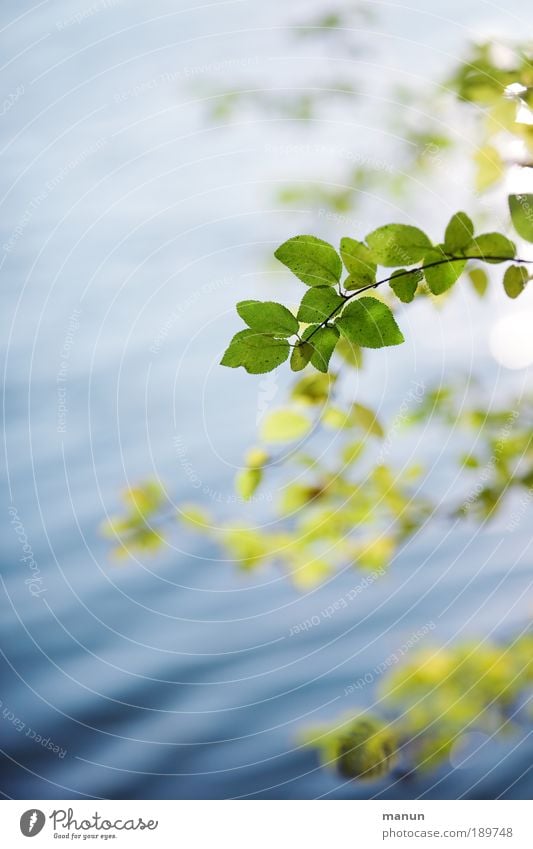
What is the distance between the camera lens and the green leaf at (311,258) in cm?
27

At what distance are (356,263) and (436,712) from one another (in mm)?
452

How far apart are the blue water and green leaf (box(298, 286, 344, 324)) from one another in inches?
16.6

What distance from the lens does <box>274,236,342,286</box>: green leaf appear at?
270 mm

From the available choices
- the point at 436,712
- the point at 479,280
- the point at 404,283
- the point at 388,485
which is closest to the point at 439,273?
the point at 404,283

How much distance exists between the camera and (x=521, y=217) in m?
A: 0.29

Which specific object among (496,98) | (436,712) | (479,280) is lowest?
(436,712)

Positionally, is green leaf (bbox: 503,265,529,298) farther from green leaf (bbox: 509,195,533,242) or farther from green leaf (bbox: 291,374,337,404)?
green leaf (bbox: 291,374,337,404)

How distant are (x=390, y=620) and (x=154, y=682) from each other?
0.24 meters

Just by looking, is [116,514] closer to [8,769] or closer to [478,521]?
[8,769]

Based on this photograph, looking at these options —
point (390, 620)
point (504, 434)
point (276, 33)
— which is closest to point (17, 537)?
point (390, 620)

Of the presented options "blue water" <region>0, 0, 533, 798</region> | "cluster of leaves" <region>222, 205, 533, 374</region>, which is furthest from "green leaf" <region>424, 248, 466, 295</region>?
"blue water" <region>0, 0, 533, 798</region>

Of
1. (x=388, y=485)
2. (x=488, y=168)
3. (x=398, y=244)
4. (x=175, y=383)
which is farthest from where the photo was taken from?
(x=175, y=383)

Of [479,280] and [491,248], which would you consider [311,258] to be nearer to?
[491,248]

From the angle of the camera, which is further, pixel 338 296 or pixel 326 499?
pixel 326 499
